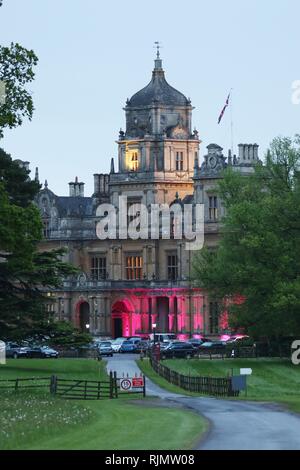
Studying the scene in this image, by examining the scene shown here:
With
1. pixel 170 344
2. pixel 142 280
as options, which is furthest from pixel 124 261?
pixel 170 344

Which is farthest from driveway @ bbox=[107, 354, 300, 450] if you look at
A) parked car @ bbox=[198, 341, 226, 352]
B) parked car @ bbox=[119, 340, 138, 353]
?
parked car @ bbox=[119, 340, 138, 353]

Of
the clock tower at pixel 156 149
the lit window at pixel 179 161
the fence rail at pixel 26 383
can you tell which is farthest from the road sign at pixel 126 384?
the lit window at pixel 179 161

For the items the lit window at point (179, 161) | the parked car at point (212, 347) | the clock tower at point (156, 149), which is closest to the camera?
the parked car at point (212, 347)

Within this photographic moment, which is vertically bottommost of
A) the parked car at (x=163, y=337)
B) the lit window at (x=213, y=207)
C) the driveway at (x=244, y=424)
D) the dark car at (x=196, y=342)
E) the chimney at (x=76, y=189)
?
the driveway at (x=244, y=424)

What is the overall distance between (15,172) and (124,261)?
59.3m

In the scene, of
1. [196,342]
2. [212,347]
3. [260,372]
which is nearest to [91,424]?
[260,372]

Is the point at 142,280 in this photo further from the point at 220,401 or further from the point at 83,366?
the point at 220,401

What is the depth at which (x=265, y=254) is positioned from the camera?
110 meters

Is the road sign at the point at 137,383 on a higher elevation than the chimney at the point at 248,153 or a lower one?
lower

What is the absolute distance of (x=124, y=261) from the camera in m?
162

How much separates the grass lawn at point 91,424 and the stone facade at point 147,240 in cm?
7602

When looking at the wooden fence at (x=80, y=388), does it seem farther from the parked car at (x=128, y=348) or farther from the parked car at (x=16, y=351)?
the parked car at (x=128, y=348)

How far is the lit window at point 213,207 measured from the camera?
15312cm

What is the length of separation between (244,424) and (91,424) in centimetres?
519
